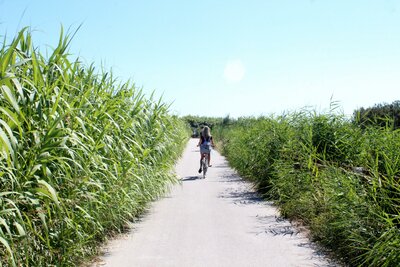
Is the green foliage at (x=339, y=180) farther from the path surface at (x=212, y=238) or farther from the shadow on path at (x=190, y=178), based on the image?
the shadow on path at (x=190, y=178)

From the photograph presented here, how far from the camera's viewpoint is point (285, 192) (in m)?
9.48

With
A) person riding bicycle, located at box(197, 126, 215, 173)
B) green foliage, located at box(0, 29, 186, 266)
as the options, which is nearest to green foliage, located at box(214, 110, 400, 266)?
person riding bicycle, located at box(197, 126, 215, 173)

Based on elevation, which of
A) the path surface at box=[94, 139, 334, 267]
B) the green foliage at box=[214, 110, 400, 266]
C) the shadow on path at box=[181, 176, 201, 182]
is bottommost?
the path surface at box=[94, 139, 334, 267]

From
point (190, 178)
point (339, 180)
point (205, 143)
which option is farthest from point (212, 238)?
point (205, 143)

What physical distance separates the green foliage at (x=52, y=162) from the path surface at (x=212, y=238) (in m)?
0.55

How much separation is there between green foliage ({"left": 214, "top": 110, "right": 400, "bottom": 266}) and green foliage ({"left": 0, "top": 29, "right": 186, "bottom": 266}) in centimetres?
309

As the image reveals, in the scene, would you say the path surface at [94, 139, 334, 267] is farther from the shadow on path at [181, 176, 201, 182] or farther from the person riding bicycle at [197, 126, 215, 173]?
the person riding bicycle at [197, 126, 215, 173]

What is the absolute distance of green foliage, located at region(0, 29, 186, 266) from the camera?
397cm

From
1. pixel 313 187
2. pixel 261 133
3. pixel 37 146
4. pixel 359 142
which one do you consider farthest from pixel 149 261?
pixel 261 133

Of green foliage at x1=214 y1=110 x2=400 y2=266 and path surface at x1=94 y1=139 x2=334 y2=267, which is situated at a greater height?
green foliage at x1=214 y1=110 x2=400 y2=266

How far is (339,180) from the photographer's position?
21.8 ft

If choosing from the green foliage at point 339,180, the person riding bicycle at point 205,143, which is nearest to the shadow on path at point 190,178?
the person riding bicycle at point 205,143

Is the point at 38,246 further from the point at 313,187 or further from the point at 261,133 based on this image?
the point at 261,133

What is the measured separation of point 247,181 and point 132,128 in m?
7.24
